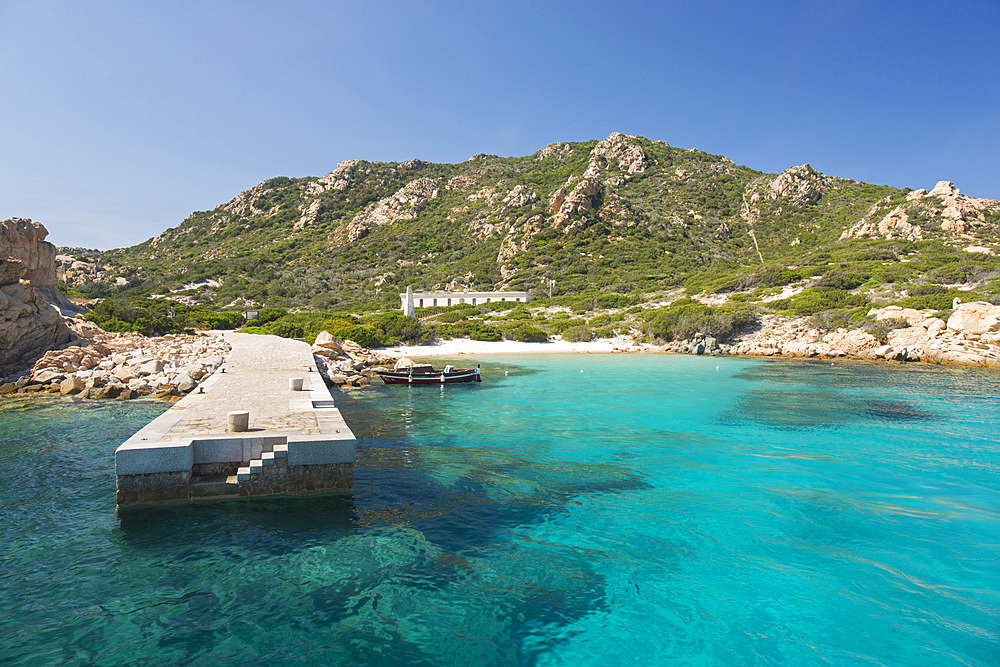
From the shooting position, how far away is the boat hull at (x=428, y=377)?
21489mm

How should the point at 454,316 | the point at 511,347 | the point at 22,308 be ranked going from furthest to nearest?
the point at 454,316
the point at 511,347
the point at 22,308

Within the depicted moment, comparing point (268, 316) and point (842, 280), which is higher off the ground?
point (842, 280)

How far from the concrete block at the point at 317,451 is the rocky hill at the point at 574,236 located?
44.2 metres

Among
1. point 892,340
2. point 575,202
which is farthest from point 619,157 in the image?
point 892,340

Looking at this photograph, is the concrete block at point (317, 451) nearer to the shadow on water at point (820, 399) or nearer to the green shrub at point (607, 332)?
the shadow on water at point (820, 399)

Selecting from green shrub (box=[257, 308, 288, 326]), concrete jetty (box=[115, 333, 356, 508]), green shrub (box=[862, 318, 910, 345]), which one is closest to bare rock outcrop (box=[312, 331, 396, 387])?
concrete jetty (box=[115, 333, 356, 508])

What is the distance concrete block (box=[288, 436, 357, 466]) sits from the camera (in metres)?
7.27

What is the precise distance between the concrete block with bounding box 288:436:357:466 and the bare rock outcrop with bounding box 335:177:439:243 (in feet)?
321

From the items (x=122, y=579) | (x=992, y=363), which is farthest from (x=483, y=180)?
(x=122, y=579)

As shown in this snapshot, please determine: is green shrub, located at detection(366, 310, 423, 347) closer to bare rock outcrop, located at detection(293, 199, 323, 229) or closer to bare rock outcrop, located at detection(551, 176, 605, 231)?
bare rock outcrop, located at detection(551, 176, 605, 231)

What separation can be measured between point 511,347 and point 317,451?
109 feet

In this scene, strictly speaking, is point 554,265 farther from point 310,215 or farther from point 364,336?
point 310,215

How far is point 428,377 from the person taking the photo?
2164 cm

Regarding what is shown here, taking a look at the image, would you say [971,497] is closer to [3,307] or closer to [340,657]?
[340,657]
